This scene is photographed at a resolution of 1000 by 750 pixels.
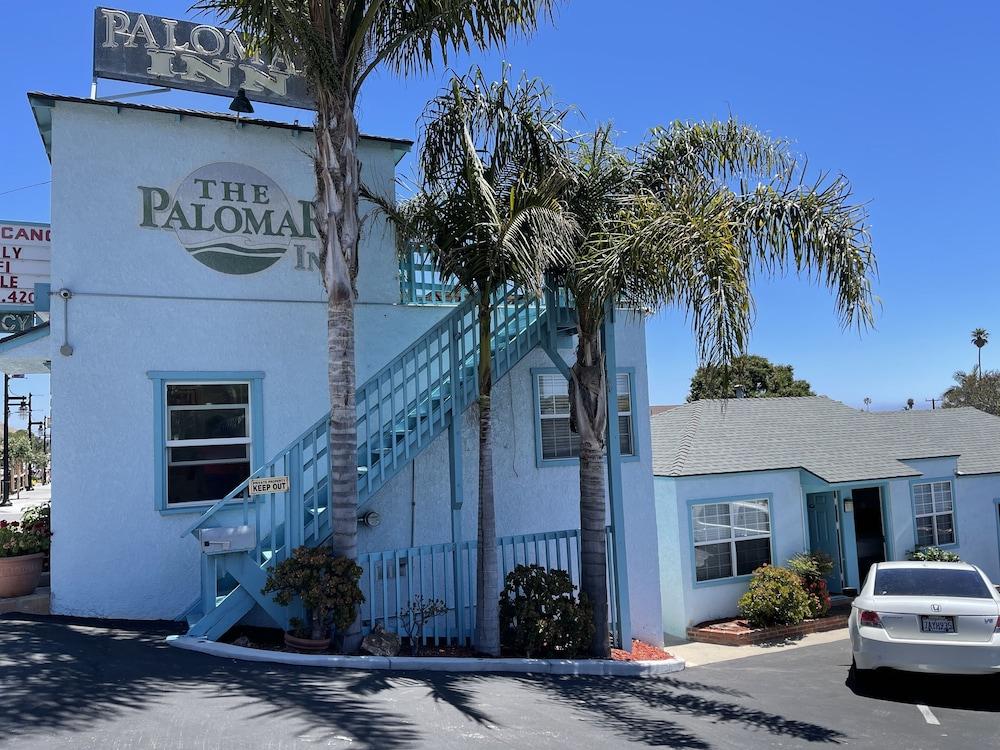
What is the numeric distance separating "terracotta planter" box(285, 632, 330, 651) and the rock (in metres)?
0.49

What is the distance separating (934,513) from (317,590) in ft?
54.0

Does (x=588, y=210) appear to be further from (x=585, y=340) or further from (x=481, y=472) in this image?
(x=481, y=472)

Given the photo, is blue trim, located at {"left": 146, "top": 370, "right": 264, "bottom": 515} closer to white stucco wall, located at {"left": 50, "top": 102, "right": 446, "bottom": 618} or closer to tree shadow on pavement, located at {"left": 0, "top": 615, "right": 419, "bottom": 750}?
white stucco wall, located at {"left": 50, "top": 102, "right": 446, "bottom": 618}

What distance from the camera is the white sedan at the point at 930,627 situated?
8234 millimetres

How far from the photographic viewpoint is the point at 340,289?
8492mm

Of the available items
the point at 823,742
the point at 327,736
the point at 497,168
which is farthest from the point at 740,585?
the point at 327,736

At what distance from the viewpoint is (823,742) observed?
6.91m

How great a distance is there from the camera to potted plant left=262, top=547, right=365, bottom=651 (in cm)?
791

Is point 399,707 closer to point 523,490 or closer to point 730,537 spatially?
point 523,490

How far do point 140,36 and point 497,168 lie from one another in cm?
531

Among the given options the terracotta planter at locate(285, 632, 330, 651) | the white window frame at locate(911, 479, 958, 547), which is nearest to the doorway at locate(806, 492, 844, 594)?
the white window frame at locate(911, 479, 958, 547)

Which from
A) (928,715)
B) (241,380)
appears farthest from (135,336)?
(928,715)

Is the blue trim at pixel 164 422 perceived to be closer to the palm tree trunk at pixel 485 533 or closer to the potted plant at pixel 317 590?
the potted plant at pixel 317 590

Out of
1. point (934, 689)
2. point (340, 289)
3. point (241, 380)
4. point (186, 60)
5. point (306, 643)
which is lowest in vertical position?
point (934, 689)
